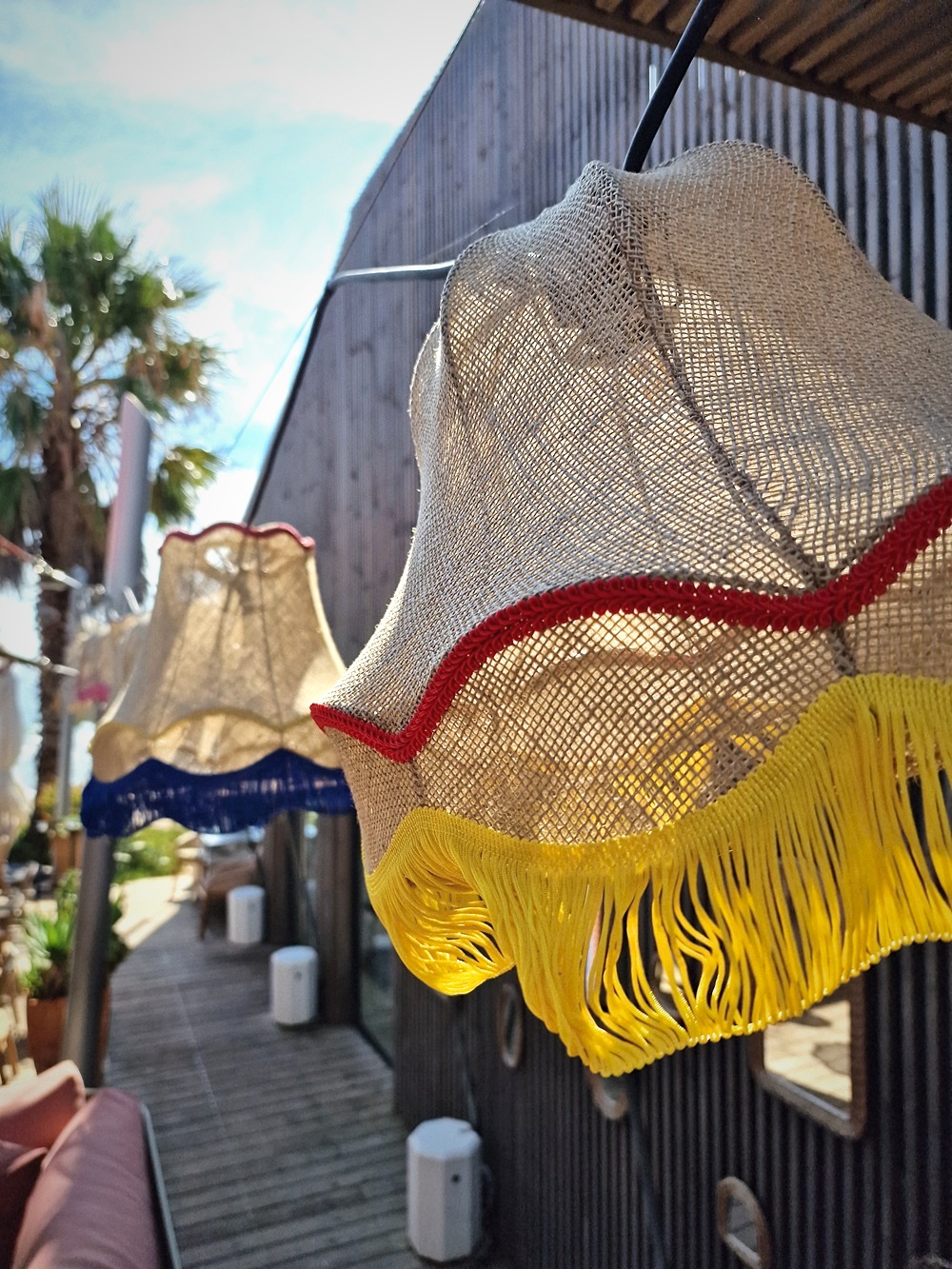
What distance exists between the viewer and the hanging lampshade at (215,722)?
8.16ft

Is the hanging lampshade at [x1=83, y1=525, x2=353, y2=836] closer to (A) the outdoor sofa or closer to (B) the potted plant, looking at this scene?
(A) the outdoor sofa

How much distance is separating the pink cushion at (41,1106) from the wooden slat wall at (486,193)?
2977mm

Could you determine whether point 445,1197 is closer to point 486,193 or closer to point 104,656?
point 104,656

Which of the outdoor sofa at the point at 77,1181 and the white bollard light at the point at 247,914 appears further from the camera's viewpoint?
the white bollard light at the point at 247,914

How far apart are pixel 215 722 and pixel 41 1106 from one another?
6.07 feet

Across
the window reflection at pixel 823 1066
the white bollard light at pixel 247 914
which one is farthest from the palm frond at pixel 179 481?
the window reflection at pixel 823 1066

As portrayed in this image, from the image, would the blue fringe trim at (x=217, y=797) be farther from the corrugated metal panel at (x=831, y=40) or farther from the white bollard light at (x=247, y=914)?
the white bollard light at (x=247, y=914)

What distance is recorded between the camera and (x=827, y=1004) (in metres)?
4.34

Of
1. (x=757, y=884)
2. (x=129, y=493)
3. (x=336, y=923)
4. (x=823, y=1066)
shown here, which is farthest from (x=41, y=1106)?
(x=336, y=923)

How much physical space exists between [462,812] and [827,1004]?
14.5 ft

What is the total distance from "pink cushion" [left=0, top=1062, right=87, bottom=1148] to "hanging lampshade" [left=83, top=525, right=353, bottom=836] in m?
1.50

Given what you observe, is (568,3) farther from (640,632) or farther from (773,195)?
(640,632)

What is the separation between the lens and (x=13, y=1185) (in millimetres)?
3002

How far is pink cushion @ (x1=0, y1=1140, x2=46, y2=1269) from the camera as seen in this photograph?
292 centimetres
